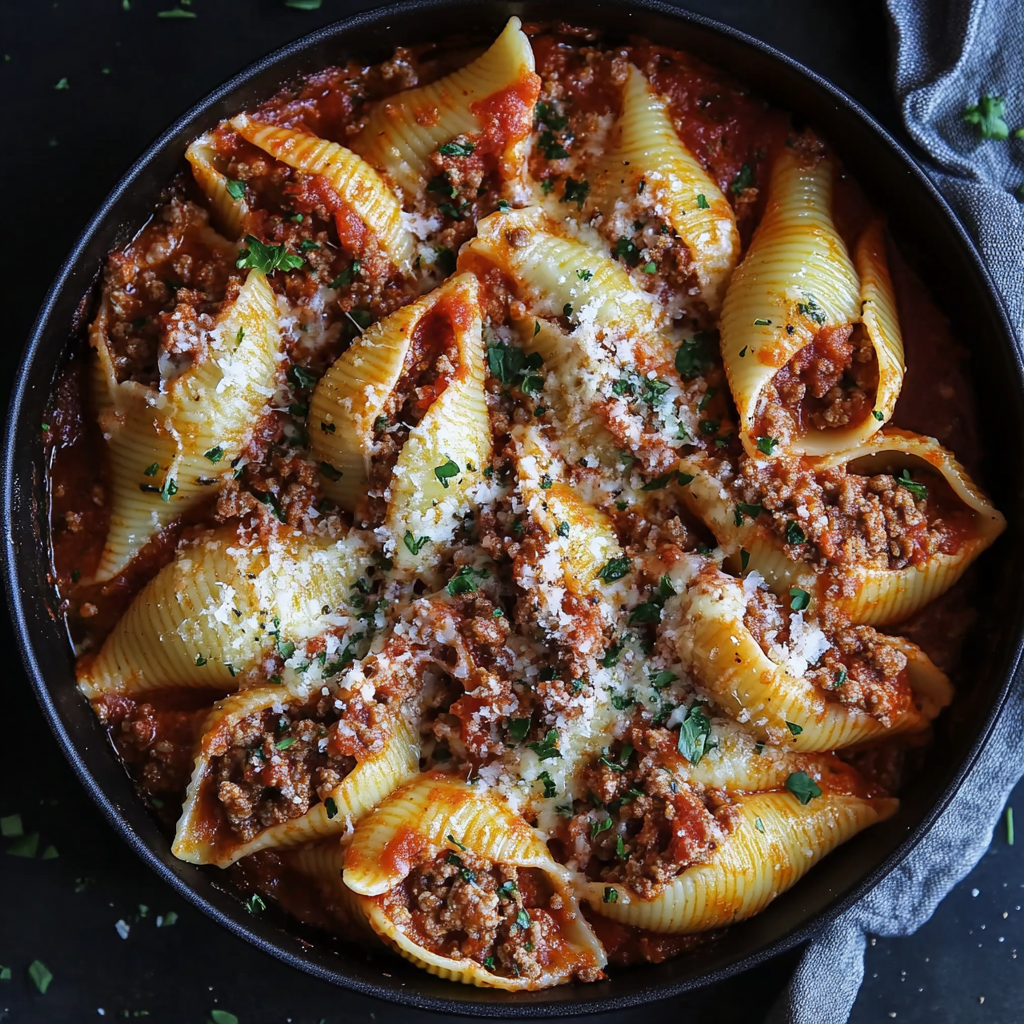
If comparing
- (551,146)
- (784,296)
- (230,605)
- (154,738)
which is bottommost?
(154,738)

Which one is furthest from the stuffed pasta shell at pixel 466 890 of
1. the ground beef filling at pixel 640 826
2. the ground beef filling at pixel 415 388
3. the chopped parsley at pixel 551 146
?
the chopped parsley at pixel 551 146

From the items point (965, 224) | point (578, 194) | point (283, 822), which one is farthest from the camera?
point (965, 224)

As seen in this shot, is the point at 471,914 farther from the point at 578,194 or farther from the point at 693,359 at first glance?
the point at 578,194

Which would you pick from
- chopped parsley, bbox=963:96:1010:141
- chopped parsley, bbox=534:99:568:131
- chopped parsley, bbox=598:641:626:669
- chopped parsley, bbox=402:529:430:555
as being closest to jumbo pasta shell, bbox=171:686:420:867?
chopped parsley, bbox=402:529:430:555

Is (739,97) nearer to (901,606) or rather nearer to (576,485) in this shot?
(576,485)

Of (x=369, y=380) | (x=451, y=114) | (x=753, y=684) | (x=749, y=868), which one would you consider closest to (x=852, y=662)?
(x=753, y=684)

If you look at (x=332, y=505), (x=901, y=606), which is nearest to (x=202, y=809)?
(x=332, y=505)

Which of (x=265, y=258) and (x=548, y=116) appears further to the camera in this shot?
(x=548, y=116)

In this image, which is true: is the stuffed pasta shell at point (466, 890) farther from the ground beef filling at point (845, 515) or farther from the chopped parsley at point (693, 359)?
the chopped parsley at point (693, 359)
